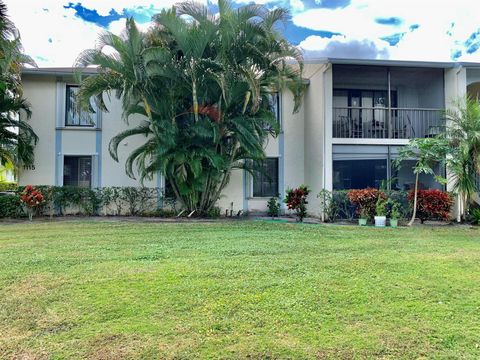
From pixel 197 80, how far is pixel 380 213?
22.5ft

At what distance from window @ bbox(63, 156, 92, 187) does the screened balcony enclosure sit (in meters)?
9.31

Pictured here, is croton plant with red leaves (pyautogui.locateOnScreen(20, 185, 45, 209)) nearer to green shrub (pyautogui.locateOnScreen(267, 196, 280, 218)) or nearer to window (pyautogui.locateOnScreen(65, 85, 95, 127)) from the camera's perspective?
window (pyautogui.locateOnScreen(65, 85, 95, 127))

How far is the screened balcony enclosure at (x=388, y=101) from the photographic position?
13.6m

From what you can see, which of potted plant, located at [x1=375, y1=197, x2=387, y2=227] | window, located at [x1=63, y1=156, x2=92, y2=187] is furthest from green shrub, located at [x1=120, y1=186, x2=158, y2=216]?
potted plant, located at [x1=375, y1=197, x2=387, y2=227]

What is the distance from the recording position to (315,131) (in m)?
13.6

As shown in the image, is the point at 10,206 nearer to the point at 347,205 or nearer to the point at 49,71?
the point at 49,71

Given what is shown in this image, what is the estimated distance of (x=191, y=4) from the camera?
11.0 m

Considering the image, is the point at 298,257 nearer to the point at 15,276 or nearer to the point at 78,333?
the point at 78,333

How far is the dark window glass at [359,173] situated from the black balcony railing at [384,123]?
1.09 m

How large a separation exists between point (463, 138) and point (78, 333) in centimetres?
1189

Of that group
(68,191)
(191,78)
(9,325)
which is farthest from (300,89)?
(9,325)

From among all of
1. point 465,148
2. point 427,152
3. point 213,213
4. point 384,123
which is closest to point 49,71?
point 213,213

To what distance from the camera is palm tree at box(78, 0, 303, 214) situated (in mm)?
10719

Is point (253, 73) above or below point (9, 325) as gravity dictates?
above
